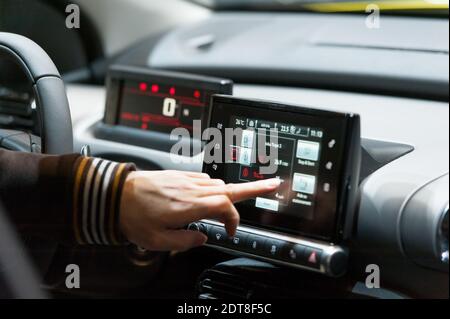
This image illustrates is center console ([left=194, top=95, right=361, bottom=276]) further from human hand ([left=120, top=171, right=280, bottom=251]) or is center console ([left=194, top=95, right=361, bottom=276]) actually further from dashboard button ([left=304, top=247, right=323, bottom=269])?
human hand ([left=120, top=171, right=280, bottom=251])

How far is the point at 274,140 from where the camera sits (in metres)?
1.28

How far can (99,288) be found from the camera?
1.59 meters

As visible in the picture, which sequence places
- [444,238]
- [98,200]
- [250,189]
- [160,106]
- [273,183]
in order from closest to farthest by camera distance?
[98,200]
[250,189]
[273,183]
[444,238]
[160,106]

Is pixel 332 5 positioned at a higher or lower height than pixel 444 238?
higher

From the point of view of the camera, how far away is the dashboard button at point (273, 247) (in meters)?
1.28

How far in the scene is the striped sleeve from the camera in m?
1.03

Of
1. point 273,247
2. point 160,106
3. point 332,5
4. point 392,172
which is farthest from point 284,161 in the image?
point 332,5

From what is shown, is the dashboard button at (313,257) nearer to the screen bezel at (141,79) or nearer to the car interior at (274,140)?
the car interior at (274,140)

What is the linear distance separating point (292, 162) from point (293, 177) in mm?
21

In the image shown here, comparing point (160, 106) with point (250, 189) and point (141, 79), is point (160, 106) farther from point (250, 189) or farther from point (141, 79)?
point (250, 189)

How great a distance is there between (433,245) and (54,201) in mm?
591

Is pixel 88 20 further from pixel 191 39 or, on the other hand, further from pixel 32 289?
pixel 32 289

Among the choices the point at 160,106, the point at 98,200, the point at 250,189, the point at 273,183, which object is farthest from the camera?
the point at 160,106

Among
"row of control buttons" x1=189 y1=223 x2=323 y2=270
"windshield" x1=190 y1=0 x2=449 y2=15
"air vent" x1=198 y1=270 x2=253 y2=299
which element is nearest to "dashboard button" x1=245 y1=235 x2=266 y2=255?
"row of control buttons" x1=189 y1=223 x2=323 y2=270
